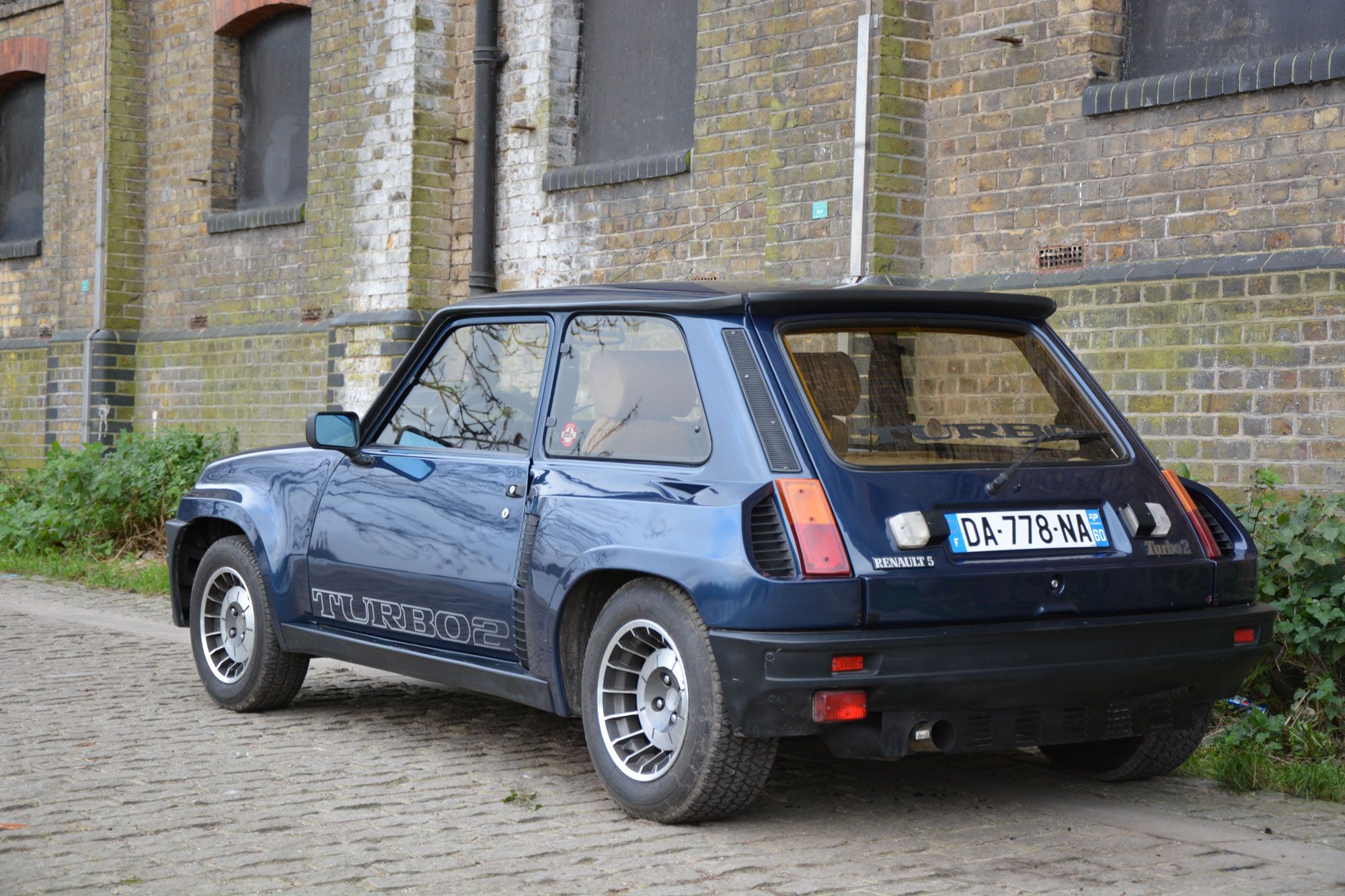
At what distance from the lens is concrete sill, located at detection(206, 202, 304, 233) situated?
604 inches

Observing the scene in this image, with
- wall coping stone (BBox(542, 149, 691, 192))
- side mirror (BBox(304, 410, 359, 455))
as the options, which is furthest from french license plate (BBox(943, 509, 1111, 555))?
wall coping stone (BBox(542, 149, 691, 192))

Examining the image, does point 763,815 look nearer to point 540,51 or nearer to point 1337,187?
point 1337,187

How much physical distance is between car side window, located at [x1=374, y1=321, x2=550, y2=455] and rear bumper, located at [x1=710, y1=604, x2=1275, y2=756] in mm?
1414

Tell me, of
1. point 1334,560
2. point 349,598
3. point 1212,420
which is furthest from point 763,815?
point 1212,420

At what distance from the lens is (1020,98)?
9.45 m

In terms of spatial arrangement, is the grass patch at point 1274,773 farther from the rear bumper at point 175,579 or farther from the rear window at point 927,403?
the rear bumper at point 175,579

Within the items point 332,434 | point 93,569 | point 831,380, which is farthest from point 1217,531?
point 93,569

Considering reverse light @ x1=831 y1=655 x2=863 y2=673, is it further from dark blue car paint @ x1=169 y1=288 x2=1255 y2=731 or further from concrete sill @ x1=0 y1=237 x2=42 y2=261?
concrete sill @ x1=0 y1=237 x2=42 y2=261

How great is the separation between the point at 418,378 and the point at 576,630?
4.66 ft

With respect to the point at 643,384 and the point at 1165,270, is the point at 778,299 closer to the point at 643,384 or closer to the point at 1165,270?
the point at 643,384

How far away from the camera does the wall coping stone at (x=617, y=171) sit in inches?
462

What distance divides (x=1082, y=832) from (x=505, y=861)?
1.74m

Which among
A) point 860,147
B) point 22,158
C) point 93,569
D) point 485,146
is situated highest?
point 22,158

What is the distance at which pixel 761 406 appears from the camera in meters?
4.77
